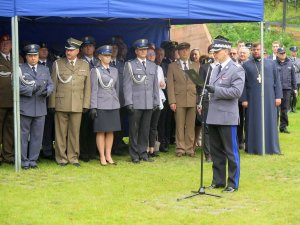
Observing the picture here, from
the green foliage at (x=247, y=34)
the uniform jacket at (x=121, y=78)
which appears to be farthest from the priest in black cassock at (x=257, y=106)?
the green foliage at (x=247, y=34)

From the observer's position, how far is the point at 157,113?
Answer: 1134cm

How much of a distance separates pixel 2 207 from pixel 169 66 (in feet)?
15.6

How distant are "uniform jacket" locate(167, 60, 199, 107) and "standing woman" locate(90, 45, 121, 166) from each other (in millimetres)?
1173

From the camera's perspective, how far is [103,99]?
10.5 meters

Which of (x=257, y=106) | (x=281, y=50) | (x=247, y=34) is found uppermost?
(x=247, y=34)

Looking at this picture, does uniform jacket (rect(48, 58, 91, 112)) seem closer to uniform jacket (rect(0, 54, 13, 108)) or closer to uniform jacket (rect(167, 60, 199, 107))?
uniform jacket (rect(0, 54, 13, 108))

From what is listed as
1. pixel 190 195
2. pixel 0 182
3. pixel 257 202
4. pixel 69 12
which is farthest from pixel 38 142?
pixel 257 202

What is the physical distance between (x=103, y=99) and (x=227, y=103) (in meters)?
2.66

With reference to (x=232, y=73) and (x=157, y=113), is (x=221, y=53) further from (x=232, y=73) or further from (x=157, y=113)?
(x=157, y=113)

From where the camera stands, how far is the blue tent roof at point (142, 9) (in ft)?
30.9

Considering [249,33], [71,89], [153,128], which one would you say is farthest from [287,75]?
[249,33]

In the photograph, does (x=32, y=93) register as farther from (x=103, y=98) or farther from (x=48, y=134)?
(x=48, y=134)

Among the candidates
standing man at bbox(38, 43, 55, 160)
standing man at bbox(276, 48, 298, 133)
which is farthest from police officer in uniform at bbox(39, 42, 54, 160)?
standing man at bbox(276, 48, 298, 133)

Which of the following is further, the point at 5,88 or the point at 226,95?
the point at 5,88
